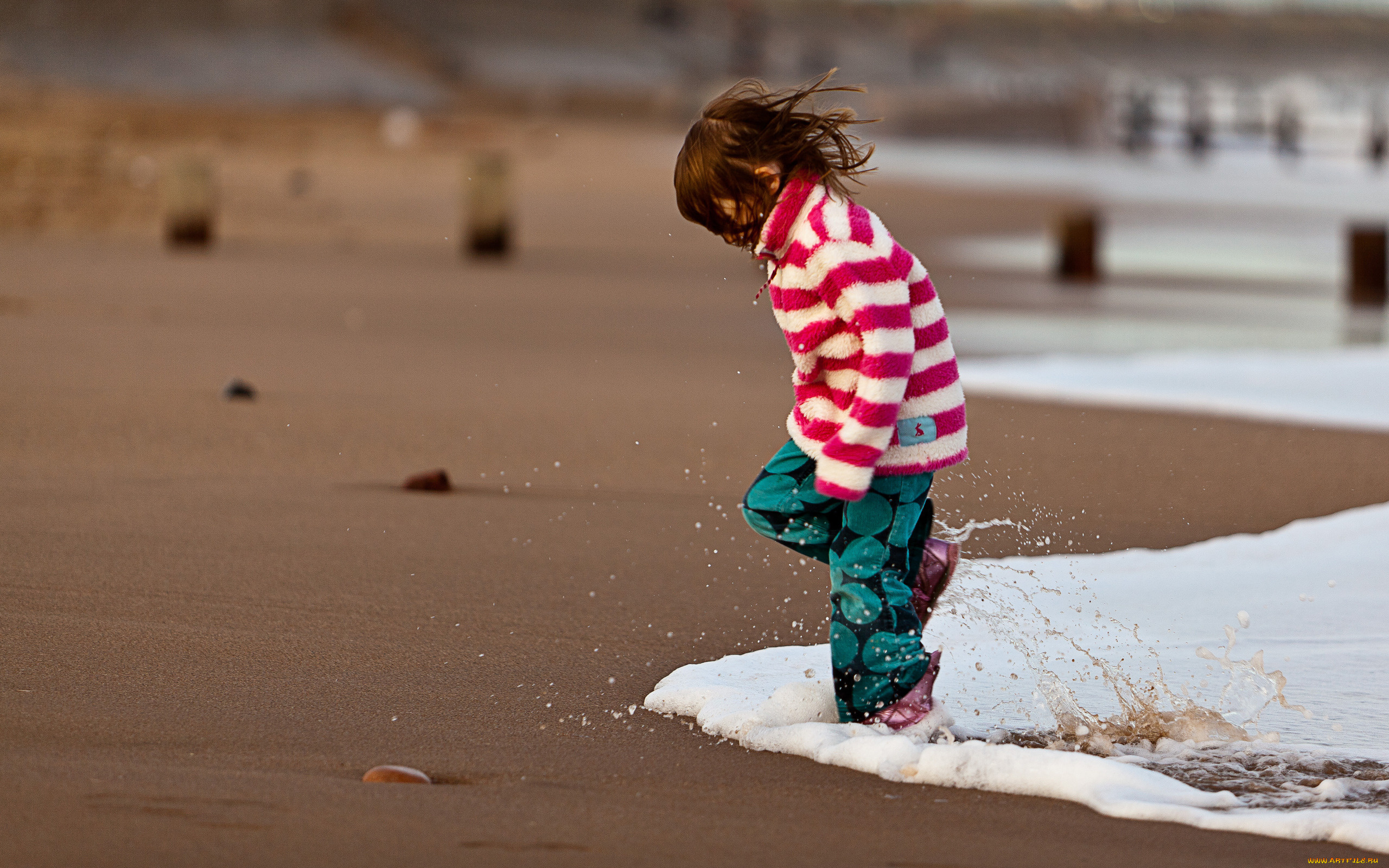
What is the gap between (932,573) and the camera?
11.2ft

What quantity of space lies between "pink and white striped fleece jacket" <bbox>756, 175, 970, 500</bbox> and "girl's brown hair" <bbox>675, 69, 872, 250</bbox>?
4 cm

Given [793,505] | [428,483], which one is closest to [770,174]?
[793,505]

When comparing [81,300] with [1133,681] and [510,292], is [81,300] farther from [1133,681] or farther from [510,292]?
[1133,681]

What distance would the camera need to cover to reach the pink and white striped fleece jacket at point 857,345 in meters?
3.09

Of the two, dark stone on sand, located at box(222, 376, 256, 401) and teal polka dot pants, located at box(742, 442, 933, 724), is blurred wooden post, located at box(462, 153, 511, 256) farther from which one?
teal polka dot pants, located at box(742, 442, 933, 724)

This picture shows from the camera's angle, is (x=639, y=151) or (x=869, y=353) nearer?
(x=869, y=353)

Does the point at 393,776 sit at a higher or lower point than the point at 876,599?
lower

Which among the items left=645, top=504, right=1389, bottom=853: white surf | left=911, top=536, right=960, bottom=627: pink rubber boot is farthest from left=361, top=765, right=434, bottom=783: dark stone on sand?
left=911, top=536, right=960, bottom=627: pink rubber boot

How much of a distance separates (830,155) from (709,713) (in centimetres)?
113

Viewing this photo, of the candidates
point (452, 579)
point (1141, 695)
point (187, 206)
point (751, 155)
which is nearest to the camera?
point (751, 155)

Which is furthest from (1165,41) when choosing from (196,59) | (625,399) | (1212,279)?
(625,399)

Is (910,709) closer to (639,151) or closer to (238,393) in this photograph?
(238,393)

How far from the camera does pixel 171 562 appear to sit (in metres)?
4.55

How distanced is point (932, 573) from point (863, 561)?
240mm
